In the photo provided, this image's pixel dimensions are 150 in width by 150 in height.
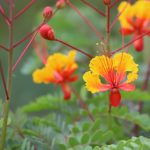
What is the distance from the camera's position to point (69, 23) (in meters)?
2.16

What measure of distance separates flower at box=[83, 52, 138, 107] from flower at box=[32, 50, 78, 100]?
0.25 m

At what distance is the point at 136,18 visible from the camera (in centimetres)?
145

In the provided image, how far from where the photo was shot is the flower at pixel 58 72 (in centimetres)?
137

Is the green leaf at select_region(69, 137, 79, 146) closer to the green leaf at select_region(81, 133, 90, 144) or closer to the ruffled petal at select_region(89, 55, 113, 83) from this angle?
the green leaf at select_region(81, 133, 90, 144)

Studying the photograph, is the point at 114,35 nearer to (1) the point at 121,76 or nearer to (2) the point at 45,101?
(2) the point at 45,101

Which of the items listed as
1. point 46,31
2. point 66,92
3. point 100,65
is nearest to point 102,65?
point 100,65

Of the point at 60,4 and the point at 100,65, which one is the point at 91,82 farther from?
the point at 60,4

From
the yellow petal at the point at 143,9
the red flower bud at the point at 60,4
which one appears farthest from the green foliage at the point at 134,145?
the yellow petal at the point at 143,9

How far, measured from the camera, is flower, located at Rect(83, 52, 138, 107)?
1.11 m

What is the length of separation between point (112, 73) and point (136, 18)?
35 centimetres

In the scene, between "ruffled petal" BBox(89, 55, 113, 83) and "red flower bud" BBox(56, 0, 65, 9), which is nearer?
"ruffled petal" BBox(89, 55, 113, 83)

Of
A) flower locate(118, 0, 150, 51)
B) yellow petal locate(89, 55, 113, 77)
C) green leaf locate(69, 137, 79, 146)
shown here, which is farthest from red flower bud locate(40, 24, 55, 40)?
flower locate(118, 0, 150, 51)

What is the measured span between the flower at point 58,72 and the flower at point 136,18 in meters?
0.15

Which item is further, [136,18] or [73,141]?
[136,18]
